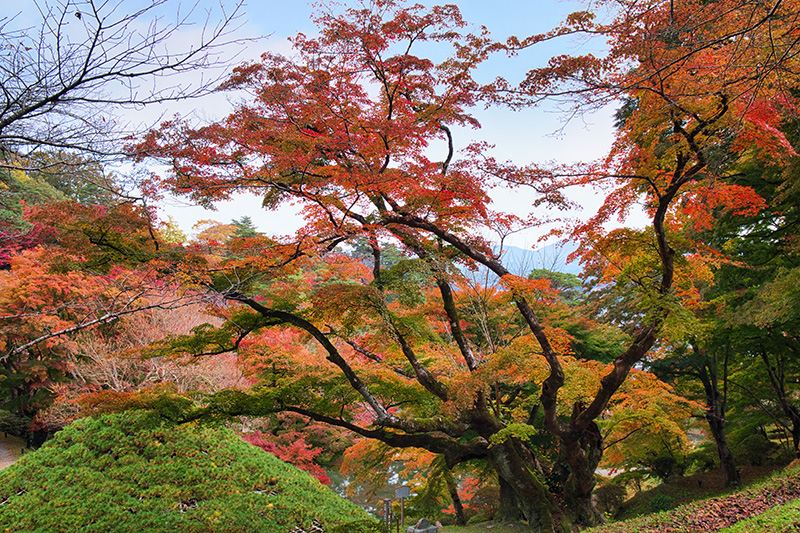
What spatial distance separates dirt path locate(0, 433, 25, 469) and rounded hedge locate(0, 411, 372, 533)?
330 inches

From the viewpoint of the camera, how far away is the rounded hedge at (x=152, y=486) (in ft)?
20.2

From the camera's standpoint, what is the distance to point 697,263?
263 inches

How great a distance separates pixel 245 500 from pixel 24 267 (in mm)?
9813

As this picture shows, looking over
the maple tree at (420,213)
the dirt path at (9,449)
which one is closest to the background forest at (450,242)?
the maple tree at (420,213)

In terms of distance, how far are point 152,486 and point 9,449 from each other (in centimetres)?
1098

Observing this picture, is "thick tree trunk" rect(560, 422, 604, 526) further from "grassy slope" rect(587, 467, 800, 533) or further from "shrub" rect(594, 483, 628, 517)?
"shrub" rect(594, 483, 628, 517)

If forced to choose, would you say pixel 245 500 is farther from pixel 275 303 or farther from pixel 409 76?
pixel 409 76

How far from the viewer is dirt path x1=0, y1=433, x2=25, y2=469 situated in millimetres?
12715

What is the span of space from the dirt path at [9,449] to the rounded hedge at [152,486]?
8393 millimetres

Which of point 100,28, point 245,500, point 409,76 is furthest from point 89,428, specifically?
point 409,76

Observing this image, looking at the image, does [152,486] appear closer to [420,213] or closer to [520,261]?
[420,213]

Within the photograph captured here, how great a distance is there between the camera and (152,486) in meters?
6.92

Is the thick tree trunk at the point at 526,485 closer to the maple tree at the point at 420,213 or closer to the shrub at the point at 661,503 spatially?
the maple tree at the point at 420,213

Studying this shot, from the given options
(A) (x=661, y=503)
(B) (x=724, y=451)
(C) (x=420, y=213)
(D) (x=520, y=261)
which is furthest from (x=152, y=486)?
(B) (x=724, y=451)
